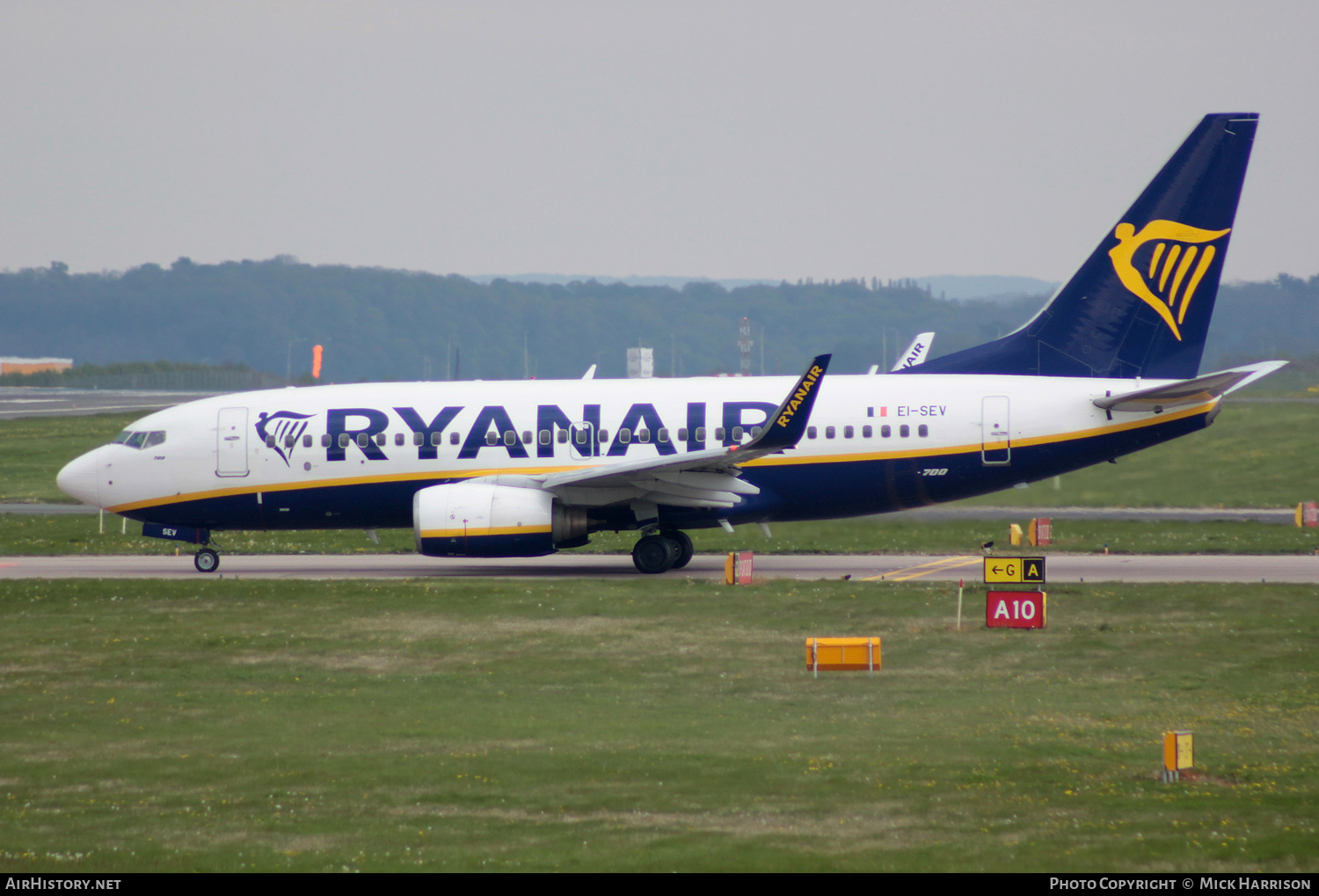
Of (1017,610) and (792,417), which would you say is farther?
(792,417)

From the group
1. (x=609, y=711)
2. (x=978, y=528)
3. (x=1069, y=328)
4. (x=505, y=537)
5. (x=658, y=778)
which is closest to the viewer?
(x=658, y=778)

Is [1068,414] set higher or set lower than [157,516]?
higher

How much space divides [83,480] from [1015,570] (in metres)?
21.6

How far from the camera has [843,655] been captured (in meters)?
18.5

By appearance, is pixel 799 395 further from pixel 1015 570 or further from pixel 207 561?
pixel 207 561

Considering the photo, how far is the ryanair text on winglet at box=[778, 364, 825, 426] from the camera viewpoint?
25.4 metres

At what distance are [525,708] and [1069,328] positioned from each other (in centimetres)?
1791

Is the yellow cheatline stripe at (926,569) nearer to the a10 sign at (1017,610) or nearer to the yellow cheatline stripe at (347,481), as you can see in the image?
the a10 sign at (1017,610)

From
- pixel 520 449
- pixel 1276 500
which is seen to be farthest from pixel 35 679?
pixel 1276 500

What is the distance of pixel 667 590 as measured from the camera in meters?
26.1

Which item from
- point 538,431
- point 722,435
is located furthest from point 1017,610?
point 538,431

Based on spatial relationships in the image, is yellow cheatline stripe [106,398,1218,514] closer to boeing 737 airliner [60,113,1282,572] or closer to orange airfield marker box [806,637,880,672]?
boeing 737 airliner [60,113,1282,572]

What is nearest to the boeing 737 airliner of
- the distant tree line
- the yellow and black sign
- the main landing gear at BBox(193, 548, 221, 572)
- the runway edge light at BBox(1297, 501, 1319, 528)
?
the main landing gear at BBox(193, 548, 221, 572)

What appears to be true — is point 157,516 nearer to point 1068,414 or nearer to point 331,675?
point 331,675
